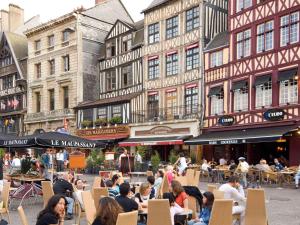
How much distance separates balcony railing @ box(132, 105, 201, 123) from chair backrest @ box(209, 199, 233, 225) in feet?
66.4

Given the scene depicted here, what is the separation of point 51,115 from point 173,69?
1328 cm

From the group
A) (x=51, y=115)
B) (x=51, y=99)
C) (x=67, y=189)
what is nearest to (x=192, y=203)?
(x=67, y=189)

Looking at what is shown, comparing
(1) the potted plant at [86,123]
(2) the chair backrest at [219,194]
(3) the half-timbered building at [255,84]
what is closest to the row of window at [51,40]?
(1) the potted plant at [86,123]

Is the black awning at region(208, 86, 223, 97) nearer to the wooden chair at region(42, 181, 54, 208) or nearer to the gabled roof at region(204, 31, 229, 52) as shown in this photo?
the gabled roof at region(204, 31, 229, 52)

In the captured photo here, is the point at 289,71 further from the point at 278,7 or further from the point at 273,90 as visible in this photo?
the point at 278,7

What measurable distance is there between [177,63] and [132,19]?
13839mm

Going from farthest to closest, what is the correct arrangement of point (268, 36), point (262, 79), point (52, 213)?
point (268, 36) < point (262, 79) < point (52, 213)

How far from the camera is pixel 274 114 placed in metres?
21.3

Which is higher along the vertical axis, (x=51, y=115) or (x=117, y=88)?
(x=117, y=88)

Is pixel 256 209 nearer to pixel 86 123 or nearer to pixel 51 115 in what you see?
pixel 86 123

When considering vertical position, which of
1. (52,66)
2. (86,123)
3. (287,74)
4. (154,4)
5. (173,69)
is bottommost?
(86,123)

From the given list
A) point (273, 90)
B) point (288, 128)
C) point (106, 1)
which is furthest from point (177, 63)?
point (106, 1)

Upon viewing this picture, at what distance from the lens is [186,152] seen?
2689cm

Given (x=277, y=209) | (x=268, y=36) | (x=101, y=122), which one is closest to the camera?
(x=277, y=209)
